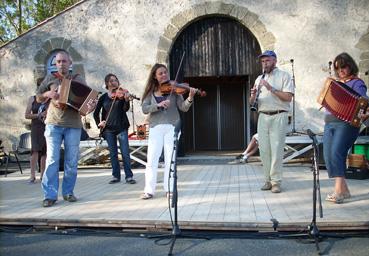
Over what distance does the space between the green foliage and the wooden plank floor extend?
1516 centimetres

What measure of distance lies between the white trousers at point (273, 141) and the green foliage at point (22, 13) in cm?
1721

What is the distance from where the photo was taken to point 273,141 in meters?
4.93

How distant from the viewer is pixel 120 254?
3.33 m

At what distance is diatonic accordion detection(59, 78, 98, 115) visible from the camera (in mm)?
4406

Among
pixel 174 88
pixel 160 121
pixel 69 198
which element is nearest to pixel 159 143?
pixel 160 121

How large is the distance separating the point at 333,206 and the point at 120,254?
2.41m

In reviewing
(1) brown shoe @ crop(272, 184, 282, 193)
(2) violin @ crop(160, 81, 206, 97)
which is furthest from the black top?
(1) brown shoe @ crop(272, 184, 282, 193)

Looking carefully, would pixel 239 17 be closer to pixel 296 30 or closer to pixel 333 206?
pixel 296 30

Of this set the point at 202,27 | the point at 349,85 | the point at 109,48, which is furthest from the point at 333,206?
the point at 109,48

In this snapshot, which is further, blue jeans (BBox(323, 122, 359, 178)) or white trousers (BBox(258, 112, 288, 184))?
white trousers (BBox(258, 112, 288, 184))

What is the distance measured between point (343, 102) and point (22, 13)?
61.6 feet

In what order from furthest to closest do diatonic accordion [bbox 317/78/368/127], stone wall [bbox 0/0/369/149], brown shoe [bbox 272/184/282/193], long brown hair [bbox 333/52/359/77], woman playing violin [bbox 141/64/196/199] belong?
stone wall [bbox 0/0/369/149] → brown shoe [bbox 272/184/282/193] → woman playing violin [bbox 141/64/196/199] → long brown hair [bbox 333/52/359/77] → diatonic accordion [bbox 317/78/368/127]

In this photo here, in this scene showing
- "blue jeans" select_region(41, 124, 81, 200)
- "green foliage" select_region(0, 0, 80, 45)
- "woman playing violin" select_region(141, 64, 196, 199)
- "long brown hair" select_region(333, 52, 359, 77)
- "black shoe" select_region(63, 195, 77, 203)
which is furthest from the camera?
"green foliage" select_region(0, 0, 80, 45)

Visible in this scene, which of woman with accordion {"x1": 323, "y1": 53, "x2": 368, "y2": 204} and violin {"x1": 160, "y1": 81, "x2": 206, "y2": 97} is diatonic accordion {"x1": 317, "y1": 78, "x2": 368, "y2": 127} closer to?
woman with accordion {"x1": 323, "y1": 53, "x2": 368, "y2": 204}
